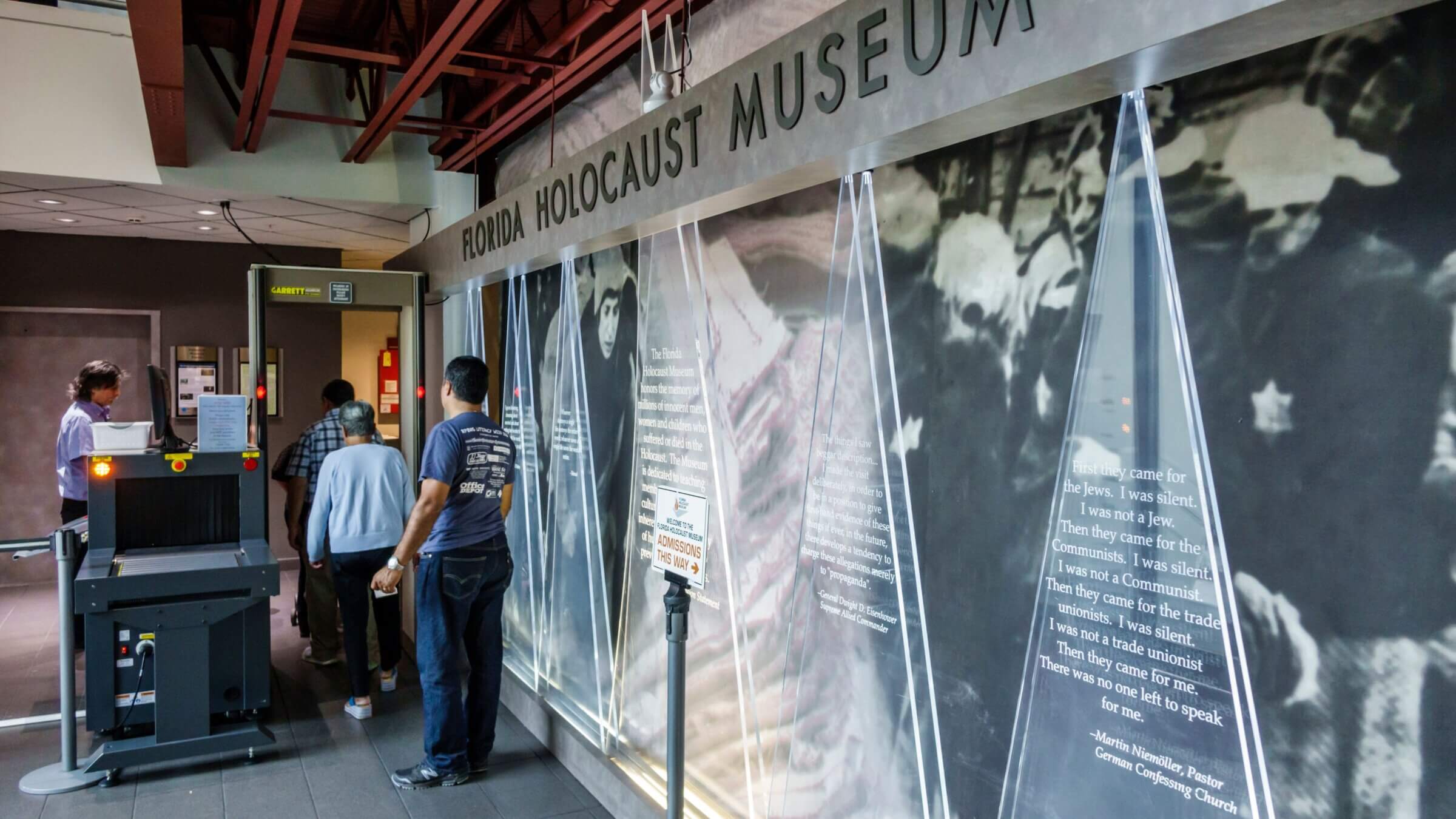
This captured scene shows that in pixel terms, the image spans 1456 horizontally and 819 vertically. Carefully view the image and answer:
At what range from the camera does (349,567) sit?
13.8 feet

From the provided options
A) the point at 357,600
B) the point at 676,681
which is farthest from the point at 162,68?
the point at 676,681

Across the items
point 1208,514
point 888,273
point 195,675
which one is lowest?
point 195,675

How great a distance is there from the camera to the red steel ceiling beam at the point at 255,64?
3211 millimetres

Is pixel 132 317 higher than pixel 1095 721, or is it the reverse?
pixel 132 317

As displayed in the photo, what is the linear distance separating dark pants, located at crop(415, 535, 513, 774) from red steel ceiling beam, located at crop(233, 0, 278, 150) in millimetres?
1865

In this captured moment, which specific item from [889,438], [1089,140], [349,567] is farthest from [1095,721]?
[349,567]

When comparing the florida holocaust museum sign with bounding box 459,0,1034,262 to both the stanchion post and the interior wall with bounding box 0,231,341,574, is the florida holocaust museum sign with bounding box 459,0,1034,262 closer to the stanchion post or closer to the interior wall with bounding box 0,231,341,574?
the stanchion post

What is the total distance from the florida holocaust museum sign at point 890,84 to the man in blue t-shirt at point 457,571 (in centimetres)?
85

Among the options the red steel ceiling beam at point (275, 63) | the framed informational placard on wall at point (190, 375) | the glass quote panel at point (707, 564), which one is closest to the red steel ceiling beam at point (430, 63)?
the red steel ceiling beam at point (275, 63)

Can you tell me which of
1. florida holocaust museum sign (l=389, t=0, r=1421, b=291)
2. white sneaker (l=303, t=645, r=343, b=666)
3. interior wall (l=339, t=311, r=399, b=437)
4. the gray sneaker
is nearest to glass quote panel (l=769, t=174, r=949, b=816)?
florida holocaust museum sign (l=389, t=0, r=1421, b=291)

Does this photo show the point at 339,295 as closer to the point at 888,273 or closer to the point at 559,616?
the point at 559,616

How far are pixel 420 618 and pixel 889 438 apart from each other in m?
2.14

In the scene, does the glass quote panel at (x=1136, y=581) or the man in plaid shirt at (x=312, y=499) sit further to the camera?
the man in plaid shirt at (x=312, y=499)

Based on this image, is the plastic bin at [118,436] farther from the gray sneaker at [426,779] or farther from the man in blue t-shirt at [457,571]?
the gray sneaker at [426,779]
